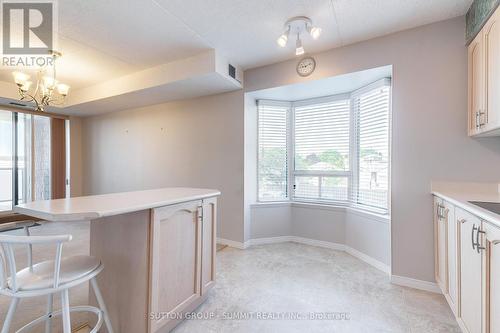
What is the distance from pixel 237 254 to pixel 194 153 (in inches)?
69.8

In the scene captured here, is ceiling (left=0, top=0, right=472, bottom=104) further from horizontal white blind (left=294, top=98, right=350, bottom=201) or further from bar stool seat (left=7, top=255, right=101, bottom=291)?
bar stool seat (left=7, top=255, right=101, bottom=291)

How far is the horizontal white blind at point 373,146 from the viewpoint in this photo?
2.79 meters

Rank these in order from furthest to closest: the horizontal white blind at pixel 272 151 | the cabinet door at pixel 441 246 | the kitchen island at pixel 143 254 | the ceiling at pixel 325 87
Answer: the horizontal white blind at pixel 272 151 → the ceiling at pixel 325 87 → the cabinet door at pixel 441 246 → the kitchen island at pixel 143 254

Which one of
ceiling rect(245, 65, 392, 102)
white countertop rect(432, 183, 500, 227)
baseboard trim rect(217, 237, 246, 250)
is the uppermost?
ceiling rect(245, 65, 392, 102)

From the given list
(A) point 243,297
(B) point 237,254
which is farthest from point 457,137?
(B) point 237,254

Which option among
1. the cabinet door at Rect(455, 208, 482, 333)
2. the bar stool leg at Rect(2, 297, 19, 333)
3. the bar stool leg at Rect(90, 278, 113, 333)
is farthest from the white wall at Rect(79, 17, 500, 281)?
the bar stool leg at Rect(2, 297, 19, 333)

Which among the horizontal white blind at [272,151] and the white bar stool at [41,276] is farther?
the horizontal white blind at [272,151]

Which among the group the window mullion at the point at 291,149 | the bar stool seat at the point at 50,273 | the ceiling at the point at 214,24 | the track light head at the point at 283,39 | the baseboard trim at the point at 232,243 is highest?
the ceiling at the point at 214,24

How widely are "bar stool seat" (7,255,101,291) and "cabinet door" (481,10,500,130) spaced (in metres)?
2.81

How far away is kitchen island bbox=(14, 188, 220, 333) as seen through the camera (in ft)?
4.70

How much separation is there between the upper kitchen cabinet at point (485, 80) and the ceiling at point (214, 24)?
46cm

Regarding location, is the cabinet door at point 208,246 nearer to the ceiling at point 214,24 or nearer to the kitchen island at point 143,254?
the kitchen island at point 143,254

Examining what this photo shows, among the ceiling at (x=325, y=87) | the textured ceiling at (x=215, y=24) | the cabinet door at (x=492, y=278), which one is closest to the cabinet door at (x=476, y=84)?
the textured ceiling at (x=215, y=24)

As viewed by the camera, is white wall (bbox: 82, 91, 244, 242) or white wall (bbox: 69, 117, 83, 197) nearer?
white wall (bbox: 82, 91, 244, 242)
